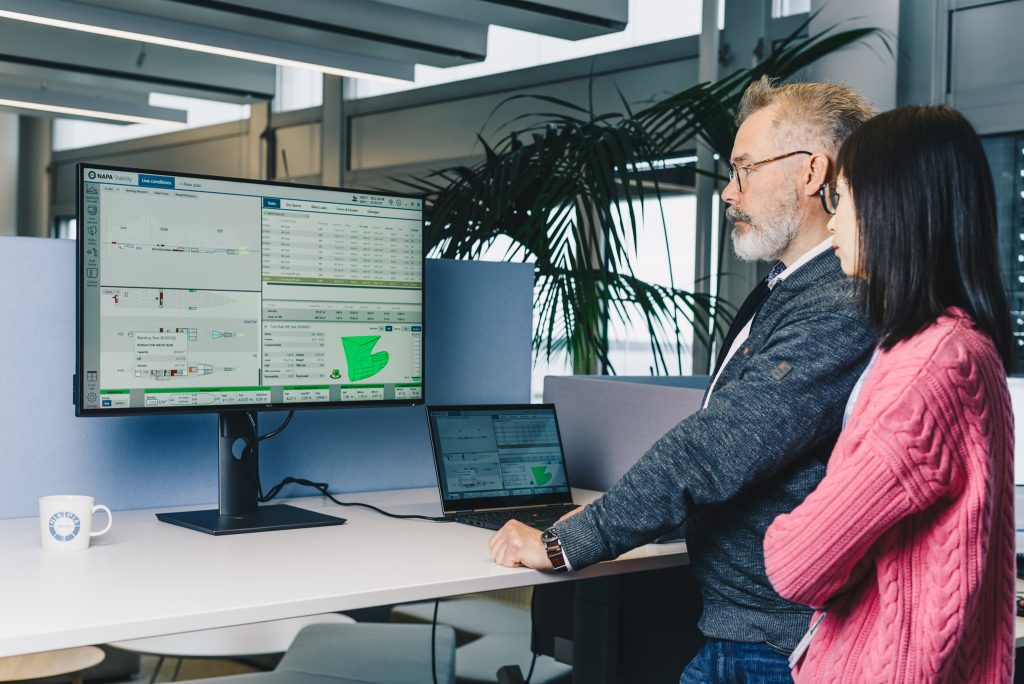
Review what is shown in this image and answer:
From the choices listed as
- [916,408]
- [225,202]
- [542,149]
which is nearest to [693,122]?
[542,149]

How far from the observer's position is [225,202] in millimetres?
1601

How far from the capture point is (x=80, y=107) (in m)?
6.29

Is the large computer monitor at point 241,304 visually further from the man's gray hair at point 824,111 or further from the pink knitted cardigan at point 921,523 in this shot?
the pink knitted cardigan at point 921,523

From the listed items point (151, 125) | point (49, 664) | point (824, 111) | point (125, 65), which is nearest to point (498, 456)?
point (824, 111)

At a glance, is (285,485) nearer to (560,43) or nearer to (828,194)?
(828,194)

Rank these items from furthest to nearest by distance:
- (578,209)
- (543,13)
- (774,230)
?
(543,13) → (578,209) → (774,230)

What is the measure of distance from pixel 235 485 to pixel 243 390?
0.48 ft

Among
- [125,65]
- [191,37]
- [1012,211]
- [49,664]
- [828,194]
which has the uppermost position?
[125,65]

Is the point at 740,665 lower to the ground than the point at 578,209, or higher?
lower

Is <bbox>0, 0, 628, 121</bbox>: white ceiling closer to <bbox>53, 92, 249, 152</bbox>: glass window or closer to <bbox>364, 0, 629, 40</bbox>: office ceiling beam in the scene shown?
<bbox>364, 0, 629, 40</bbox>: office ceiling beam

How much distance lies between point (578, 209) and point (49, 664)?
1787 mm

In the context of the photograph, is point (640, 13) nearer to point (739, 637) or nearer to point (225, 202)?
point (225, 202)

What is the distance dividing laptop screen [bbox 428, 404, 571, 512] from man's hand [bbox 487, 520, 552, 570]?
311 millimetres

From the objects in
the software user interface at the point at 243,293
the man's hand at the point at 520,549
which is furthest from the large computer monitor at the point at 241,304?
the man's hand at the point at 520,549
